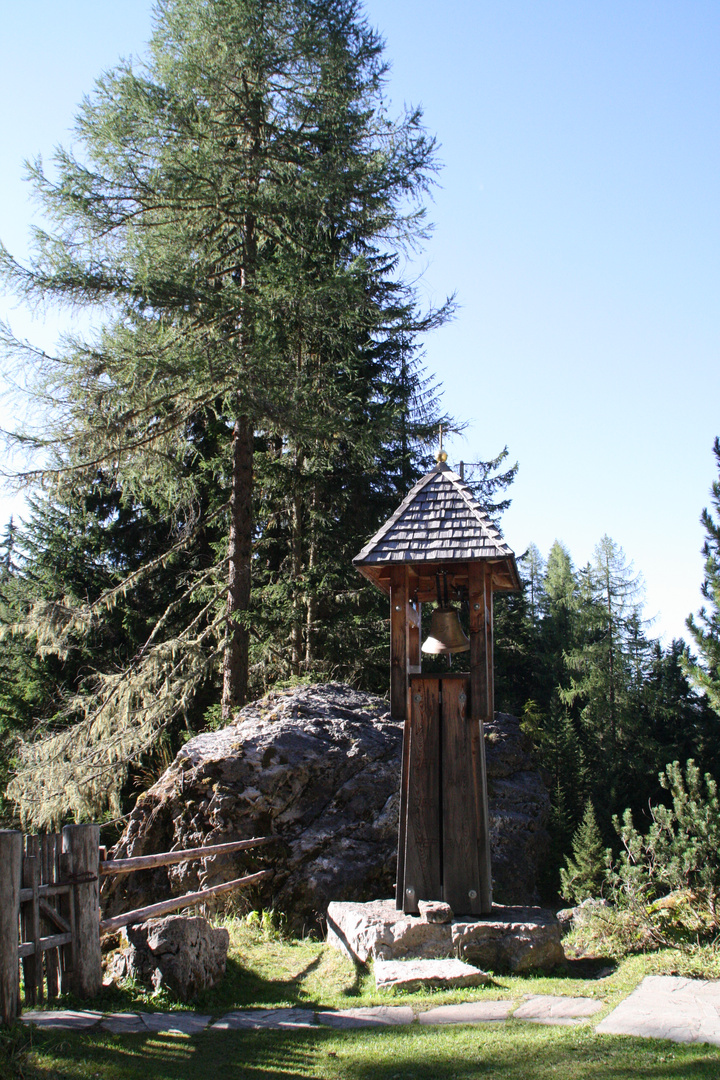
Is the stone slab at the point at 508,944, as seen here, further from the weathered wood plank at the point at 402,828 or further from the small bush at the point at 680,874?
the small bush at the point at 680,874

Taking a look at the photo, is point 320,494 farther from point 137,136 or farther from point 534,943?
point 534,943

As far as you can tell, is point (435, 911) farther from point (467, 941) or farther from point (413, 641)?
point (413, 641)

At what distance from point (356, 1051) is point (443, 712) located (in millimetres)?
2656

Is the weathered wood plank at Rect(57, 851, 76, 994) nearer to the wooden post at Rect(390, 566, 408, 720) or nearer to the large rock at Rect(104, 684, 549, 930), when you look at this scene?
the large rock at Rect(104, 684, 549, 930)

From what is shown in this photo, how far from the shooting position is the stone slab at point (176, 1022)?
4230 millimetres

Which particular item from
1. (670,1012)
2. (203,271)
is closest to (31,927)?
(670,1012)

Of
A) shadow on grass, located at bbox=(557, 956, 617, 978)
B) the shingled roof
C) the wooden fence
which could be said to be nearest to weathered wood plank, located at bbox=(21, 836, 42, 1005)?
the wooden fence

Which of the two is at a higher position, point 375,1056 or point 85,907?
point 85,907

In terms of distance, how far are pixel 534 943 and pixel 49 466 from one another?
9.18 metres

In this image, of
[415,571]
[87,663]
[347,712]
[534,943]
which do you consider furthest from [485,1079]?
[87,663]

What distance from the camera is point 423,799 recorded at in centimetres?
605

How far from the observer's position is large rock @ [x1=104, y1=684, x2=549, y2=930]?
283 inches

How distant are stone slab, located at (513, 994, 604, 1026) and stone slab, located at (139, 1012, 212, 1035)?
71.4 inches

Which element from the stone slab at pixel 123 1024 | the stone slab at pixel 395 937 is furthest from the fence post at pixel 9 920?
the stone slab at pixel 395 937
